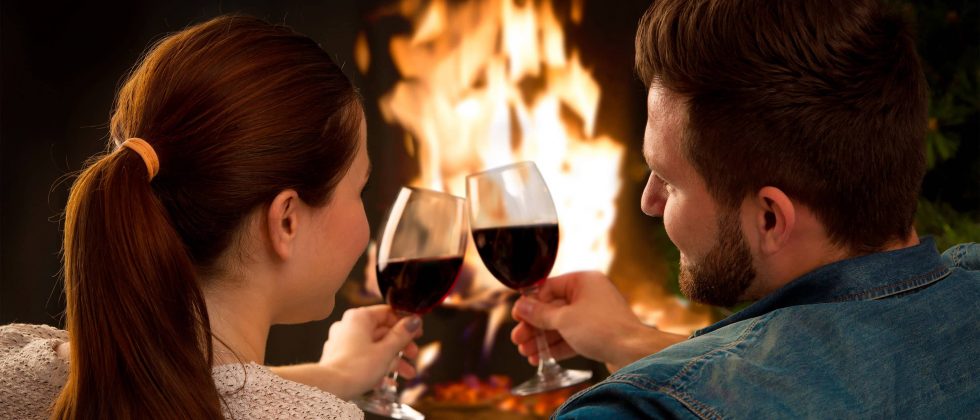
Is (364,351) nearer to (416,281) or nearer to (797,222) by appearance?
(416,281)

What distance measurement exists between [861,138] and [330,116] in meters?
0.58

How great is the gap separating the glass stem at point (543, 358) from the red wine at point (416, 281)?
0.44 ft

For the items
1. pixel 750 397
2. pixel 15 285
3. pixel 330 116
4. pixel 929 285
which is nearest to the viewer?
pixel 750 397

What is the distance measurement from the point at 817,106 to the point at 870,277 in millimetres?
186

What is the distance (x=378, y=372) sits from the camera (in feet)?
4.54

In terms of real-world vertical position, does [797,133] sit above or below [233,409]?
above

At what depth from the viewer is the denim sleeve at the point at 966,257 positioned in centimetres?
121

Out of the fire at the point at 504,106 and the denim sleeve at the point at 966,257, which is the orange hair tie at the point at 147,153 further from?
the fire at the point at 504,106

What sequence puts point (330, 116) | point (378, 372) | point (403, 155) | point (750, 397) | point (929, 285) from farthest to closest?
point (403, 155) → point (378, 372) → point (330, 116) → point (929, 285) → point (750, 397)

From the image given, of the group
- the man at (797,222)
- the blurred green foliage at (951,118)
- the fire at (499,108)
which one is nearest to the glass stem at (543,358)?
the man at (797,222)

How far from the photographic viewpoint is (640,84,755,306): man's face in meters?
1.09

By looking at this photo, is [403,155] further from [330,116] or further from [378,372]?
[330,116]

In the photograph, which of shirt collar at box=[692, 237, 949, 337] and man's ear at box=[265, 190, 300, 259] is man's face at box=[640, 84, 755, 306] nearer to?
shirt collar at box=[692, 237, 949, 337]

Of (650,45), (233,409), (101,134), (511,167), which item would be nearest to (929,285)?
(650,45)
